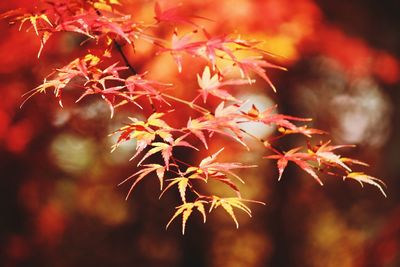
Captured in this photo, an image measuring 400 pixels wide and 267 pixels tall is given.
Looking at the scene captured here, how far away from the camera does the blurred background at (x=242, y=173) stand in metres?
4.81

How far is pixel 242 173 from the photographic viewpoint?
9250mm

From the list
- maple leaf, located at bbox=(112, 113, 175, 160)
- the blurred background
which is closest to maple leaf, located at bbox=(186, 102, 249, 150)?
maple leaf, located at bbox=(112, 113, 175, 160)

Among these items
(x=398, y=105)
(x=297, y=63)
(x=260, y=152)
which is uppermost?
(x=398, y=105)

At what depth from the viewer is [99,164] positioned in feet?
22.8

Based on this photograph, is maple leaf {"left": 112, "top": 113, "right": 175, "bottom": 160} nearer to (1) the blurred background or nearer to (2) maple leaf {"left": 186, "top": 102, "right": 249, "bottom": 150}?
(2) maple leaf {"left": 186, "top": 102, "right": 249, "bottom": 150}

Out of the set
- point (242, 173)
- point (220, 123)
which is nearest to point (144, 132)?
point (220, 123)

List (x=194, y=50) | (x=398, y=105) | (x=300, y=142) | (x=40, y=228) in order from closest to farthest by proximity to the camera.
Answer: (x=194, y=50)
(x=398, y=105)
(x=40, y=228)
(x=300, y=142)

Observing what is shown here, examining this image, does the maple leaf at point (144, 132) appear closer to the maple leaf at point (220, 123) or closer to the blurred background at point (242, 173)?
the maple leaf at point (220, 123)

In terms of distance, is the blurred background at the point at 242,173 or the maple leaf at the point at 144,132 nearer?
the maple leaf at the point at 144,132

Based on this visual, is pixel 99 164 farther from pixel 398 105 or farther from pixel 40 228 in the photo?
pixel 398 105

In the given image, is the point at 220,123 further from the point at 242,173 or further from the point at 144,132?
the point at 242,173

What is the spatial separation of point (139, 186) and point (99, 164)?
2.35 ft

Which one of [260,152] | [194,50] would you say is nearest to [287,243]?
[260,152]

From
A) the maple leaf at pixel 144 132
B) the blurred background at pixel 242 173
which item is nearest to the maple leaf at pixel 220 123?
the maple leaf at pixel 144 132
